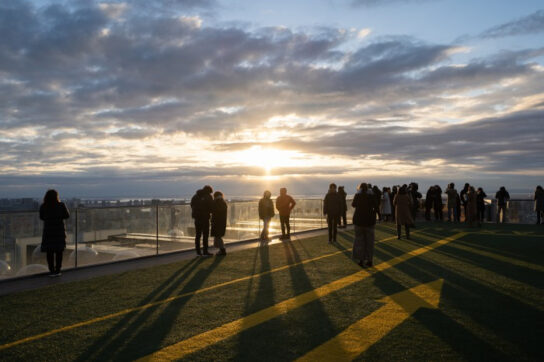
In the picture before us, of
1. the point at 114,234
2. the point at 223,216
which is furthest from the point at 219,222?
the point at 114,234

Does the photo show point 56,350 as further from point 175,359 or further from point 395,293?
point 395,293

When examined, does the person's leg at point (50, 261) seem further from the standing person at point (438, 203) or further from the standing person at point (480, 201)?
the standing person at point (480, 201)

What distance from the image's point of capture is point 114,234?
10.5 metres

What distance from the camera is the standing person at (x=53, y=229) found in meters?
8.58

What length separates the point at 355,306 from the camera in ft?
20.0

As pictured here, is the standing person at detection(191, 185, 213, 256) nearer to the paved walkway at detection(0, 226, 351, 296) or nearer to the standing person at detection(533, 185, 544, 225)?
the paved walkway at detection(0, 226, 351, 296)

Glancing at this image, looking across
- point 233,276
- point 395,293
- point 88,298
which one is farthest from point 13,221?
point 395,293

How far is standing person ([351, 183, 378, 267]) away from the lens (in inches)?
376

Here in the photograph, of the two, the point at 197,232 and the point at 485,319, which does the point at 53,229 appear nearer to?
the point at 197,232

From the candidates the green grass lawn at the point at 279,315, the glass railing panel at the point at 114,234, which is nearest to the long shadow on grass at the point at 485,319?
the green grass lawn at the point at 279,315

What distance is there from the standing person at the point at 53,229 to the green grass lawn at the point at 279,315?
3.55ft

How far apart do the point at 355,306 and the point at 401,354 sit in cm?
184

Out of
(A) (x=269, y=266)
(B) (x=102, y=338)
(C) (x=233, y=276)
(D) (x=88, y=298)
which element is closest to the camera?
(B) (x=102, y=338)

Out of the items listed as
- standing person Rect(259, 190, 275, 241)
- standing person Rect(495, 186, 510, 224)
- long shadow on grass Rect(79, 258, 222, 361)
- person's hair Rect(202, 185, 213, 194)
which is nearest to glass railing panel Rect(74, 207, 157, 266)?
person's hair Rect(202, 185, 213, 194)
